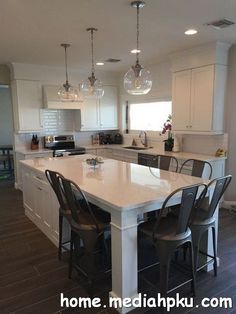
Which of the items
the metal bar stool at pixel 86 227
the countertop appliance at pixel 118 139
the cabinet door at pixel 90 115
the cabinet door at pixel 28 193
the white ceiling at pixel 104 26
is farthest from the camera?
the countertop appliance at pixel 118 139

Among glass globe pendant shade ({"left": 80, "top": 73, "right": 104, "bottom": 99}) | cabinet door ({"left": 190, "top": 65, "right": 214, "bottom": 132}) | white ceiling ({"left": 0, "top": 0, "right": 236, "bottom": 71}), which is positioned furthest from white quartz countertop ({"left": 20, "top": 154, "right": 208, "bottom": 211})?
white ceiling ({"left": 0, "top": 0, "right": 236, "bottom": 71})

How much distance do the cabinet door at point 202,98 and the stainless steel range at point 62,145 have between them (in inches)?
101

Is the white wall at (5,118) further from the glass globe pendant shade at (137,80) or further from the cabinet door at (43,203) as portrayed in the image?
the glass globe pendant shade at (137,80)

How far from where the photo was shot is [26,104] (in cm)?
Answer: 521

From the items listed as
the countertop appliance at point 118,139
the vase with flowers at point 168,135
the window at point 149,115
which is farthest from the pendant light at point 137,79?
the countertop appliance at point 118,139

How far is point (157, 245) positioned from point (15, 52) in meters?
3.85

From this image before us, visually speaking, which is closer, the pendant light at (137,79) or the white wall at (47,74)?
the pendant light at (137,79)

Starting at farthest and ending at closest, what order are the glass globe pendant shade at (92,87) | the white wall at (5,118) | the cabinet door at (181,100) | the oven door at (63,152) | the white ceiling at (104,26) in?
the white wall at (5,118), the oven door at (63,152), the cabinet door at (181,100), the glass globe pendant shade at (92,87), the white ceiling at (104,26)

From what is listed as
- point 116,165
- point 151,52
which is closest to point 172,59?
point 151,52

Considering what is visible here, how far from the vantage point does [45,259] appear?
2816 mm

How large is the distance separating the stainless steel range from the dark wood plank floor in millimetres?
2302

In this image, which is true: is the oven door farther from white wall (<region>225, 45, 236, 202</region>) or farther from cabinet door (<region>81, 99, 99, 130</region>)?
white wall (<region>225, 45, 236, 202</region>)

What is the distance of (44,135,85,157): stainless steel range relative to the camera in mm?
5445

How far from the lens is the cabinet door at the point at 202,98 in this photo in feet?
13.1
